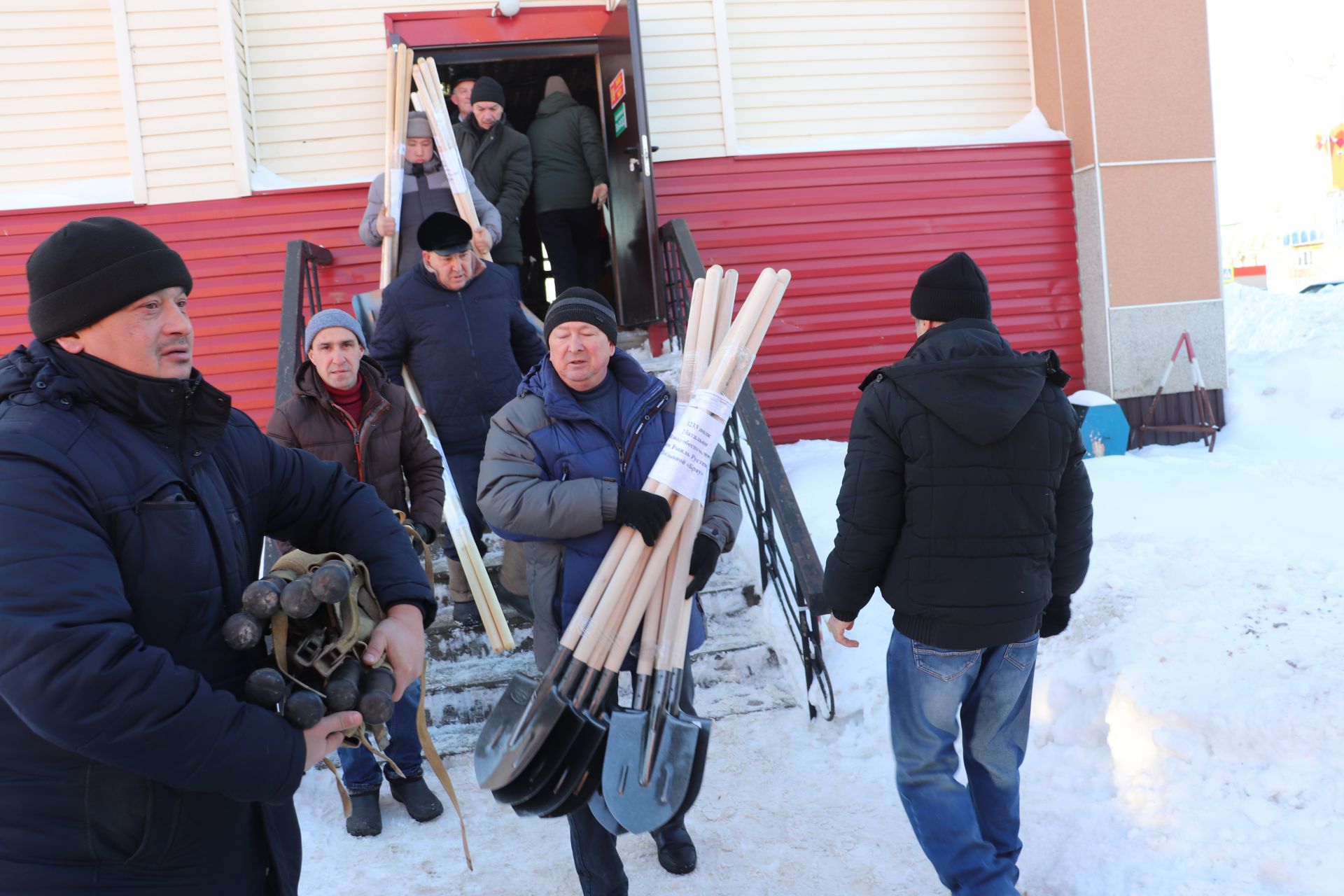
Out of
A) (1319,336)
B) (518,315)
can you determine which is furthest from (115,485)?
(1319,336)

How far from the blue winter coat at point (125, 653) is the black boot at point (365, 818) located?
1.92 meters

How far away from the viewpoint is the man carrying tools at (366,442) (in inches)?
131

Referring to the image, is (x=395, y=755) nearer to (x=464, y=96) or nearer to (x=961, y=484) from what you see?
(x=961, y=484)

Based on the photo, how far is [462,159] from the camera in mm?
6008

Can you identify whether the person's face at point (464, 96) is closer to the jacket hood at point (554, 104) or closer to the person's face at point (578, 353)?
the jacket hood at point (554, 104)

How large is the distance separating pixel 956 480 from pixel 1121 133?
608 centimetres

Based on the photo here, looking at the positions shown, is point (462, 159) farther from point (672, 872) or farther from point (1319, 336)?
point (1319, 336)

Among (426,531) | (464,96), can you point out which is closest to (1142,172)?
(464,96)

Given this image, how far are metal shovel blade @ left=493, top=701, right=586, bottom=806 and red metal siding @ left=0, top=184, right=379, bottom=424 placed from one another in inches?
203

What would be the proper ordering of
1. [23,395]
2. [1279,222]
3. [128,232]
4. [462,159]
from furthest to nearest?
[1279,222] < [462,159] < [128,232] < [23,395]

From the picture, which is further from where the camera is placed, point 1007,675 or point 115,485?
point 1007,675

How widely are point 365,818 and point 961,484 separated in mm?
2378

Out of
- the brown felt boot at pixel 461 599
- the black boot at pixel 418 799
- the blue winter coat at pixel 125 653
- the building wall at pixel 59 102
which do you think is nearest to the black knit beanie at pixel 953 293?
the blue winter coat at pixel 125 653

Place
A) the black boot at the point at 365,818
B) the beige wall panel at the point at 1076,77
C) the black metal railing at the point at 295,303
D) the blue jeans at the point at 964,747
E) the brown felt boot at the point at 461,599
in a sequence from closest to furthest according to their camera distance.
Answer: the blue jeans at the point at 964,747 → the black boot at the point at 365,818 → the brown felt boot at the point at 461,599 → the black metal railing at the point at 295,303 → the beige wall panel at the point at 1076,77
